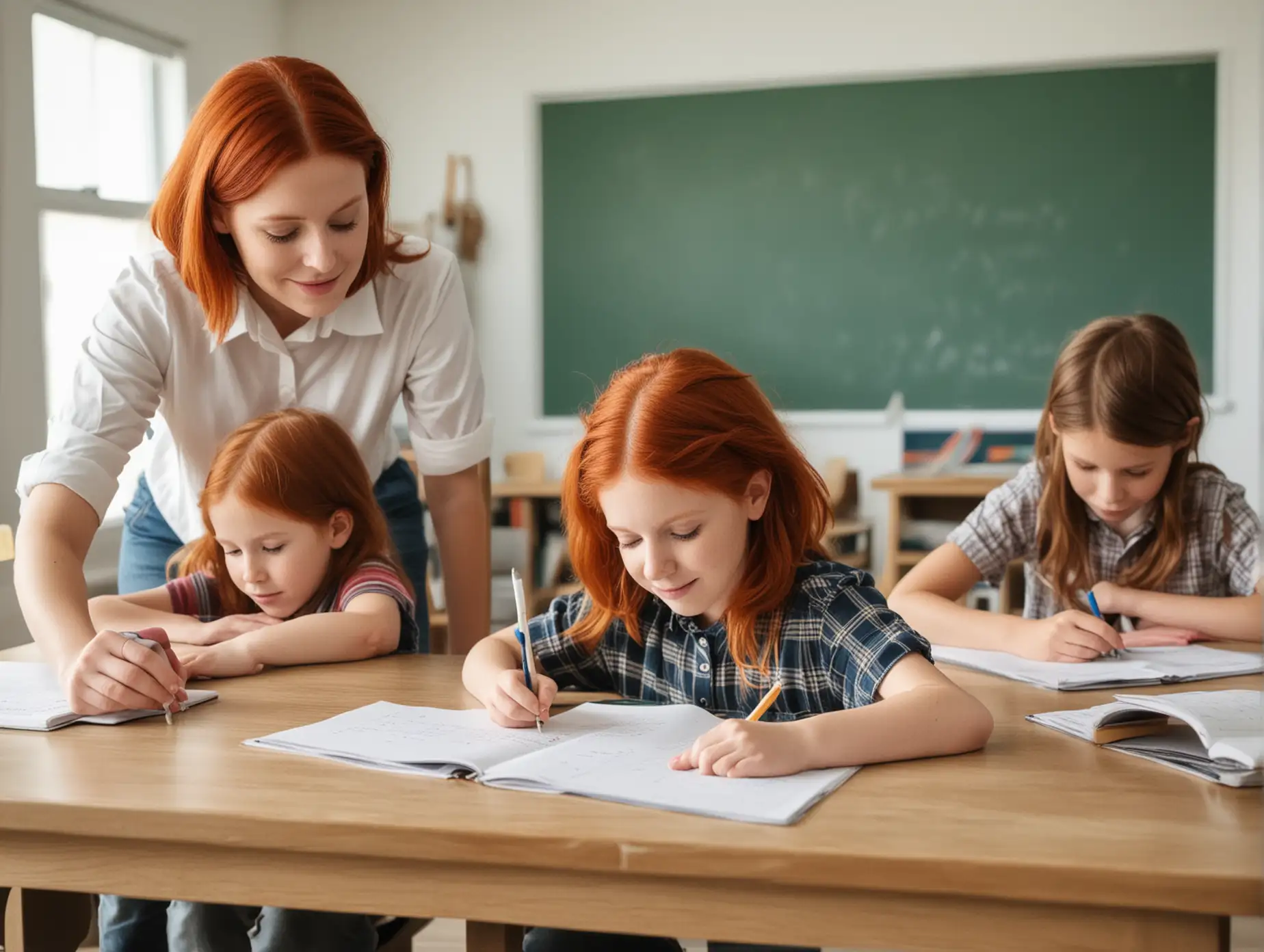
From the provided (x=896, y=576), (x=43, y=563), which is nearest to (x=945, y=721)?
(x=43, y=563)

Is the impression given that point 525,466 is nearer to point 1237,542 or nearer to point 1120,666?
point 1237,542

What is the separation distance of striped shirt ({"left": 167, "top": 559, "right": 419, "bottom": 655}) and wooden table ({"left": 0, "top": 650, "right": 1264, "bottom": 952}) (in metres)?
0.54

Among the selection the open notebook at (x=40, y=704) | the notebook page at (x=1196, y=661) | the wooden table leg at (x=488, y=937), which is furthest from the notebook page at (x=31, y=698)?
the notebook page at (x=1196, y=661)

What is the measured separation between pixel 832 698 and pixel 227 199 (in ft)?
3.03

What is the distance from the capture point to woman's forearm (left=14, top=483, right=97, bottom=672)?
4.57ft

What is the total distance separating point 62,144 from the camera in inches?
165

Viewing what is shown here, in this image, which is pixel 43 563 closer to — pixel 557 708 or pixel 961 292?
pixel 557 708

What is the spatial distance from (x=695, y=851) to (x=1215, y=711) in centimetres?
54

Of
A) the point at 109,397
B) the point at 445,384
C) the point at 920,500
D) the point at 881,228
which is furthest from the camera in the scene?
the point at 881,228

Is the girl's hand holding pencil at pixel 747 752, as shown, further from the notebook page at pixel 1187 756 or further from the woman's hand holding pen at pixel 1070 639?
the woman's hand holding pen at pixel 1070 639

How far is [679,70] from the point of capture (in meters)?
5.44

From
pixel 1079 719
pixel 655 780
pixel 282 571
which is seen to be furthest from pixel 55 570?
pixel 1079 719

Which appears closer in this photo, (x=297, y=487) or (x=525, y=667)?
(x=525, y=667)

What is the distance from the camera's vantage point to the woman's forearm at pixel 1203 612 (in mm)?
1694
